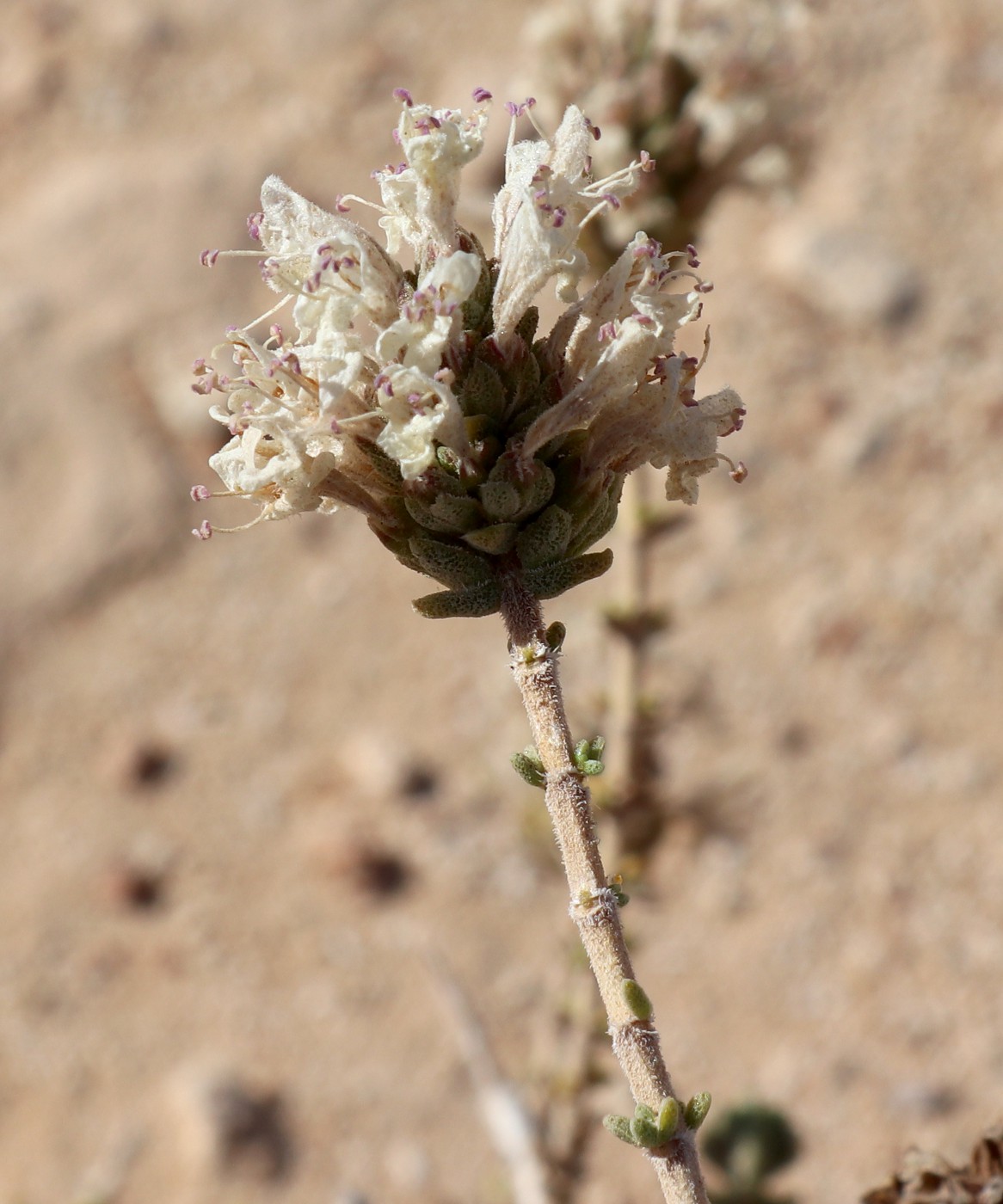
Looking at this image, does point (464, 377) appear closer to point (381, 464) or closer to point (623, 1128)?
point (381, 464)

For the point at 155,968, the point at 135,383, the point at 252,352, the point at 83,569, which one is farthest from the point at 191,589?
the point at 252,352

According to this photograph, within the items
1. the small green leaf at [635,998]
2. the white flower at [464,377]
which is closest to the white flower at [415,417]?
the white flower at [464,377]

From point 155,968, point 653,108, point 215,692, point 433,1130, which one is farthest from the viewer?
point 215,692

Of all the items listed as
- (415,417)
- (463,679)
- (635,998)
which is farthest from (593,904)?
(463,679)

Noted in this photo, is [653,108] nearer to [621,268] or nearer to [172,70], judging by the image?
[621,268]

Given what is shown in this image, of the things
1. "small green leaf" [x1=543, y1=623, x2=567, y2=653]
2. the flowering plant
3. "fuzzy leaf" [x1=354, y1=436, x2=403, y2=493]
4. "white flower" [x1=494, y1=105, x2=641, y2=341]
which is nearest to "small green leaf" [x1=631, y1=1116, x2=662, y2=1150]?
the flowering plant

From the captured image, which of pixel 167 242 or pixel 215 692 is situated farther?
pixel 167 242

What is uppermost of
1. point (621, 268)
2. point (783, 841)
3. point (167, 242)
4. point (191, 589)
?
point (167, 242)
